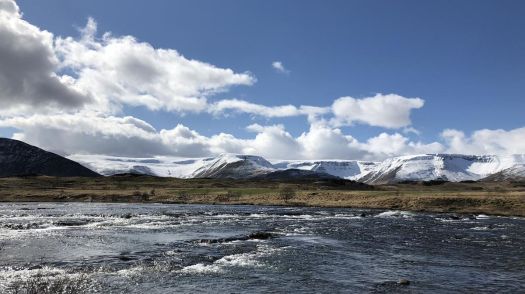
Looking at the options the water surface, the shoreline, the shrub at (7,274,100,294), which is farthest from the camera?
the shoreline

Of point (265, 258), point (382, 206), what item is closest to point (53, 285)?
point (265, 258)

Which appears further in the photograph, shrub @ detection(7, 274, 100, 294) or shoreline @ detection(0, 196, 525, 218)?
shoreline @ detection(0, 196, 525, 218)

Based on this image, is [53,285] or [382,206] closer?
[53,285]

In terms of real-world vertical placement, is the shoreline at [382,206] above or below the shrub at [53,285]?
above

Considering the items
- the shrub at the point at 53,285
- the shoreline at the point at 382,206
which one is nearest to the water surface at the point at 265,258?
the shrub at the point at 53,285

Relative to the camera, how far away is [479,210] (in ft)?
344

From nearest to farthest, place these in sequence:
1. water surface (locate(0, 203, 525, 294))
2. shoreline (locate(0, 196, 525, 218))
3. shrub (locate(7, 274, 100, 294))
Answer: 1. shrub (locate(7, 274, 100, 294))
2. water surface (locate(0, 203, 525, 294))
3. shoreline (locate(0, 196, 525, 218))

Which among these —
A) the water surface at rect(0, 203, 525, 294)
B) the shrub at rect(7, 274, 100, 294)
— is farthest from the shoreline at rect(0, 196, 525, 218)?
the shrub at rect(7, 274, 100, 294)

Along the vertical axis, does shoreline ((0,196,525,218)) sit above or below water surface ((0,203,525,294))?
above

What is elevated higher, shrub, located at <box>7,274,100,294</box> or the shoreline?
the shoreline

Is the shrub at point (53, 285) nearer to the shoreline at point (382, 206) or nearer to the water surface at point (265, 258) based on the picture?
the water surface at point (265, 258)

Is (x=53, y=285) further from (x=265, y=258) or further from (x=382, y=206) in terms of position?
(x=382, y=206)

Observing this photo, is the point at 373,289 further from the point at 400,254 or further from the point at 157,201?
the point at 157,201

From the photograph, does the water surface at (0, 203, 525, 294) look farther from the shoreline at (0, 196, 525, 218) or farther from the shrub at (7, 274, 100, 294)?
the shoreline at (0, 196, 525, 218)
